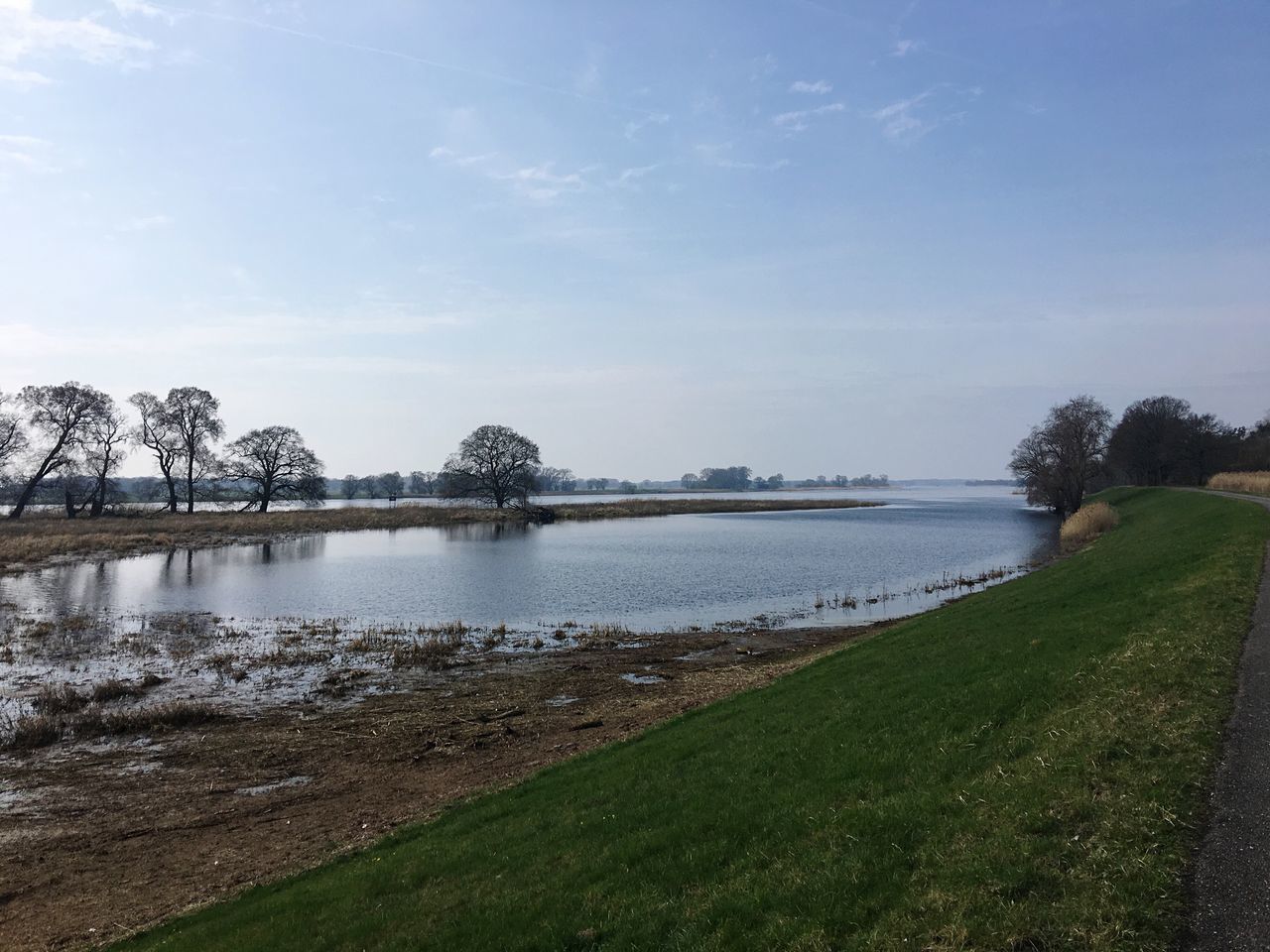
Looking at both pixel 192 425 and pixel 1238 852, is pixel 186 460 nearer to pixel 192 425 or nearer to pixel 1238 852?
pixel 192 425

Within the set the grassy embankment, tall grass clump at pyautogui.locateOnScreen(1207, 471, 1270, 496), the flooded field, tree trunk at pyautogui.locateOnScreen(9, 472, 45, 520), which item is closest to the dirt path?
the flooded field

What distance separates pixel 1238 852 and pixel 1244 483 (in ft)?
179

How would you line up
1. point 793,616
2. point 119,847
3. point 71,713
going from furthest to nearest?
point 793,616 → point 71,713 → point 119,847

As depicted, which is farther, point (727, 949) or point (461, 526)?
point (461, 526)

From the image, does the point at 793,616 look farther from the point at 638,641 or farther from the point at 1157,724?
the point at 1157,724

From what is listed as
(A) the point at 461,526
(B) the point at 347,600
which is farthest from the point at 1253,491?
(A) the point at 461,526

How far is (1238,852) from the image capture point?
4.82 meters

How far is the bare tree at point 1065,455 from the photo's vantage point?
7888cm

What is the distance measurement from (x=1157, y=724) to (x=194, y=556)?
185 feet

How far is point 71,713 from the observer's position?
50.9 ft

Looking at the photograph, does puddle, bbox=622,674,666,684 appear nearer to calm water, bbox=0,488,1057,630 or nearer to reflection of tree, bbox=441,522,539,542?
calm water, bbox=0,488,1057,630

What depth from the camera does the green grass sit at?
190 inches

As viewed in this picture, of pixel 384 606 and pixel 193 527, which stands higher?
pixel 193 527

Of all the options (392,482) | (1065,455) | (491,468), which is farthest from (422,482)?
(1065,455)
